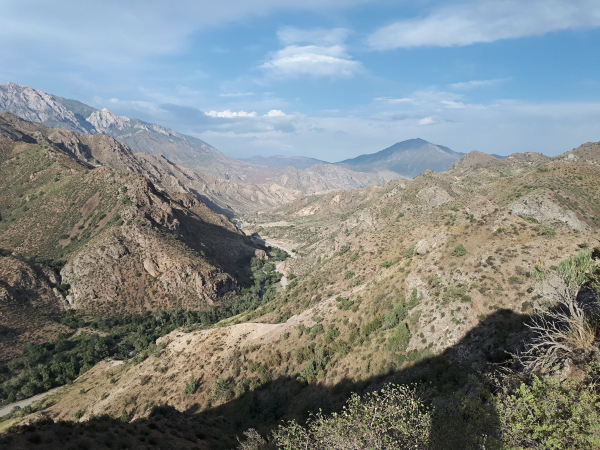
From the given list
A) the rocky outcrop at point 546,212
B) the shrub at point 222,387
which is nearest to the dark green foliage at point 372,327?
the shrub at point 222,387

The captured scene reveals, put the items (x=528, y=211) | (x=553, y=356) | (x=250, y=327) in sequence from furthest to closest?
(x=528, y=211)
(x=250, y=327)
(x=553, y=356)

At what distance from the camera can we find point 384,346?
25.6 m

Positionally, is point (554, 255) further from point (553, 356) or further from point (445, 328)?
point (553, 356)

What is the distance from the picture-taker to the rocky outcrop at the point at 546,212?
41.9 metres

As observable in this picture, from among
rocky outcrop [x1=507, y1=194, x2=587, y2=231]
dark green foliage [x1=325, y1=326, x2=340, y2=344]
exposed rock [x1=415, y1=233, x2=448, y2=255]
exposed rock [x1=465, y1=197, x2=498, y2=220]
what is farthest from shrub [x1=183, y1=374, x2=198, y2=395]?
rocky outcrop [x1=507, y1=194, x2=587, y2=231]

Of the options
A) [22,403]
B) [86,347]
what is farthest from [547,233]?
[86,347]

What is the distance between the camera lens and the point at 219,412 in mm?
27266

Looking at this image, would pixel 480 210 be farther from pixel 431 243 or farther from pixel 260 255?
pixel 260 255

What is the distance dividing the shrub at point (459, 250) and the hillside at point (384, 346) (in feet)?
0.59

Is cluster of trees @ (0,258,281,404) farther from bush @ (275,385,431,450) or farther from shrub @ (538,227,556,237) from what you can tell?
shrub @ (538,227,556,237)

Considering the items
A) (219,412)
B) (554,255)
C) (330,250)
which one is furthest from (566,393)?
(330,250)

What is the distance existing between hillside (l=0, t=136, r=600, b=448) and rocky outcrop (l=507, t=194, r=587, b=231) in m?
0.24

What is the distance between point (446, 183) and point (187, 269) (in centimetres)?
8104

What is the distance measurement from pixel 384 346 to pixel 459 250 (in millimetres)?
13612
